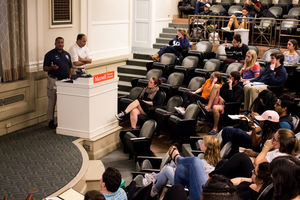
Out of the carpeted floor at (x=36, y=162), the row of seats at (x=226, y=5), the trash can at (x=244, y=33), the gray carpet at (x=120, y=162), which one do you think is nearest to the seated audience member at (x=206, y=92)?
the gray carpet at (x=120, y=162)

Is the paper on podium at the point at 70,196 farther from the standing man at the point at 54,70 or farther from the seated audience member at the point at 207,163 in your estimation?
the standing man at the point at 54,70

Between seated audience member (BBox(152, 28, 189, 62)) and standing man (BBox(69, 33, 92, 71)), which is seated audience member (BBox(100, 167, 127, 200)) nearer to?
standing man (BBox(69, 33, 92, 71))

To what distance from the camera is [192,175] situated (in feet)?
10.2

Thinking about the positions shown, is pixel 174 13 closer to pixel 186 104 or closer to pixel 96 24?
pixel 96 24

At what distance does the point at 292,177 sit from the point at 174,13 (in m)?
9.47

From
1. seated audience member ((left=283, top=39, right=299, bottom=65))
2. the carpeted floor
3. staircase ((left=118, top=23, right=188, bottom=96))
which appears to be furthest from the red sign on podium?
seated audience member ((left=283, top=39, right=299, bottom=65))

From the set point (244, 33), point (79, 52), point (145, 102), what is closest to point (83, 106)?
point (145, 102)

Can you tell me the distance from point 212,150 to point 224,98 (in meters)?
2.62

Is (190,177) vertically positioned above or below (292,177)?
below

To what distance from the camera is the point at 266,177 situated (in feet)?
9.07

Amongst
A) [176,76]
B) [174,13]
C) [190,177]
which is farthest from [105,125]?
[174,13]

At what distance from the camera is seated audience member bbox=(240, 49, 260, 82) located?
6.48 meters

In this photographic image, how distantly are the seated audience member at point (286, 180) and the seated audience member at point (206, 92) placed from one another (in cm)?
388

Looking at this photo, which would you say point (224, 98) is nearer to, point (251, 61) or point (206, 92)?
point (206, 92)
